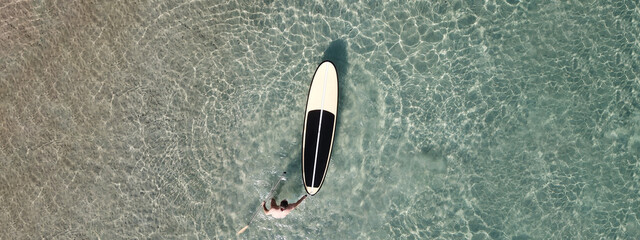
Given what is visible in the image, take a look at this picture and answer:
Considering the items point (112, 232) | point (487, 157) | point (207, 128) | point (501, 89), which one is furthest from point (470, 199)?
point (112, 232)

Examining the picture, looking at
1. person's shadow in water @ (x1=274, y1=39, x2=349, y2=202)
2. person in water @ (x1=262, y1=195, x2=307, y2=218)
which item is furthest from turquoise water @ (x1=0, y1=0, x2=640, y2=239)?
person in water @ (x1=262, y1=195, x2=307, y2=218)

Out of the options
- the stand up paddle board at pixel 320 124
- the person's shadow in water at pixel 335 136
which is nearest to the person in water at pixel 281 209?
the person's shadow in water at pixel 335 136

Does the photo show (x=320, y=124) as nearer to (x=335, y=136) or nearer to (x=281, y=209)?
(x=335, y=136)

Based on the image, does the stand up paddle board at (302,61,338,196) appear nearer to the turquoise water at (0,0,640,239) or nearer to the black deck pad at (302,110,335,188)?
the black deck pad at (302,110,335,188)

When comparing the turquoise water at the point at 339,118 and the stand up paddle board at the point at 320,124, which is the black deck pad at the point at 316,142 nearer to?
the stand up paddle board at the point at 320,124

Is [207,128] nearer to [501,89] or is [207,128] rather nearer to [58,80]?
[58,80]

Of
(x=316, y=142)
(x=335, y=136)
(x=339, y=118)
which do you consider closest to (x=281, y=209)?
(x=316, y=142)
